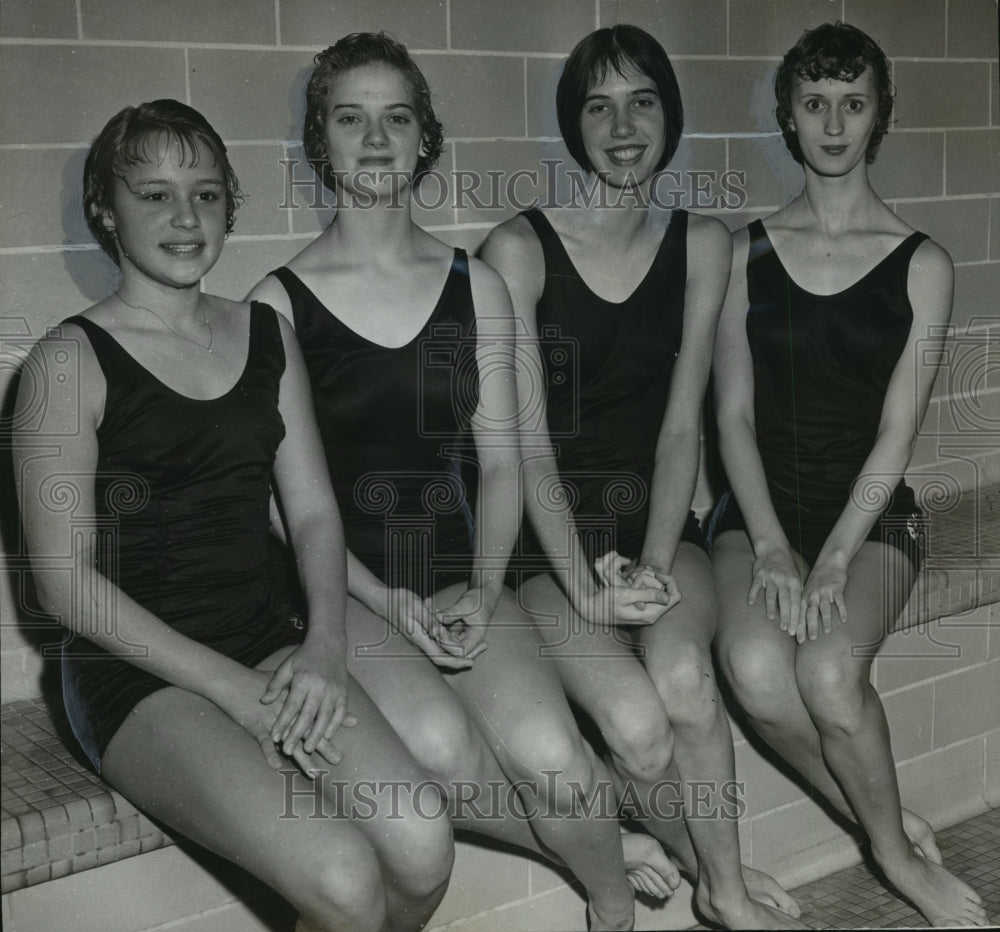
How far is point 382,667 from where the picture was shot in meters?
1.37

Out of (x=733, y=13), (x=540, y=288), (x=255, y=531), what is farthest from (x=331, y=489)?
(x=733, y=13)

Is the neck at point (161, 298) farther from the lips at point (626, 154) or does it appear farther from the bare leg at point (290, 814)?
the lips at point (626, 154)

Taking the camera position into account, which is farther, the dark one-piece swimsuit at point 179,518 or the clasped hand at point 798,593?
the clasped hand at point 798,593

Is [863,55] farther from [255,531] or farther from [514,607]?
[255,531]

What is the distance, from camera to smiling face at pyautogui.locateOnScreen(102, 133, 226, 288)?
1290 millimetres

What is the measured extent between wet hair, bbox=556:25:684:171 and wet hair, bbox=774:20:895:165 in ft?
0.67

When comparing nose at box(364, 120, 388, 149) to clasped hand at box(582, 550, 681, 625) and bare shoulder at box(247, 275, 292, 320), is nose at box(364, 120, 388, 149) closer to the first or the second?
bare shoulder at box(247, 275, 292, 320)

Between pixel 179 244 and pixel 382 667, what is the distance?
55cm

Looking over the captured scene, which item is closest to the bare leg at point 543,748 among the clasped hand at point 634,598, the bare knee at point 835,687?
the clasped hand at point 634,598

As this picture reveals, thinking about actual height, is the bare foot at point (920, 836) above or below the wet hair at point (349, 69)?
below

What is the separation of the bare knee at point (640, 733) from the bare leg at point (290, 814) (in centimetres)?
27

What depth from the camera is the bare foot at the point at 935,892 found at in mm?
1571

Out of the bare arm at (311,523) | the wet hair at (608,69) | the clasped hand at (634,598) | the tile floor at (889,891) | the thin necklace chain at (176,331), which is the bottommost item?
the tile floor at (889,891)

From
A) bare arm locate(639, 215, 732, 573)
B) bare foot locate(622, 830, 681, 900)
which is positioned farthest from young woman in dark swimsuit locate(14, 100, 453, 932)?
bare arm locate(639, 215, 732, 573)
